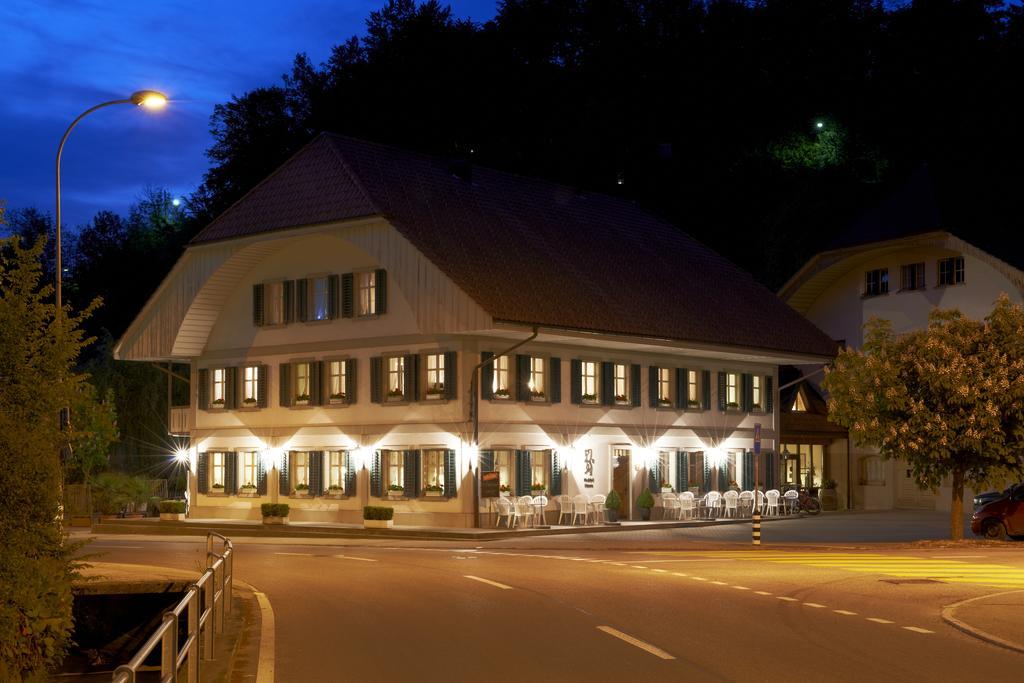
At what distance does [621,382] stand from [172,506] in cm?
1487

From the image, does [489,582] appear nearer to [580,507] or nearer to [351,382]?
[580,507]

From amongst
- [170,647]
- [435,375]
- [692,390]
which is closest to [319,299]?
[435,375]

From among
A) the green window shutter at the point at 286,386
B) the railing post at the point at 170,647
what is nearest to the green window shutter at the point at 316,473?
the green window shutter at the point at 286,386

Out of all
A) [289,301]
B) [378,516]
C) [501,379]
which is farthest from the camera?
[289,301]

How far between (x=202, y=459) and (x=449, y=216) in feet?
40.3

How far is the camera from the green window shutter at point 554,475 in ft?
143

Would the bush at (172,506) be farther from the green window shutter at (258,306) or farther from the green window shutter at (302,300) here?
the green window shutter at (302,300)

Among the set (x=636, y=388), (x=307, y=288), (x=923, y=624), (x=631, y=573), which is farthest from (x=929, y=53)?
(x=923, y=624)

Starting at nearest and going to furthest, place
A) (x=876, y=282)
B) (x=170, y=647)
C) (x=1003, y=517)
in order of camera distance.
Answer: (x=170, y=647) < (x=1003, y=517) < (x=876, y=282)

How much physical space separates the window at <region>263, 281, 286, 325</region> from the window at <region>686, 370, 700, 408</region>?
541 inches

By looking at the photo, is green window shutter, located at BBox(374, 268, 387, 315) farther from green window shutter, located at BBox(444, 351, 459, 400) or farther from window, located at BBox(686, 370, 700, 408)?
window, located at BBox(686, 370, 700, 408)

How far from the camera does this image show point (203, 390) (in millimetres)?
50000

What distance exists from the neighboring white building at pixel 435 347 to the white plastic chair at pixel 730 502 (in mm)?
1351

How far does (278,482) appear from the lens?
46781 millimetres
